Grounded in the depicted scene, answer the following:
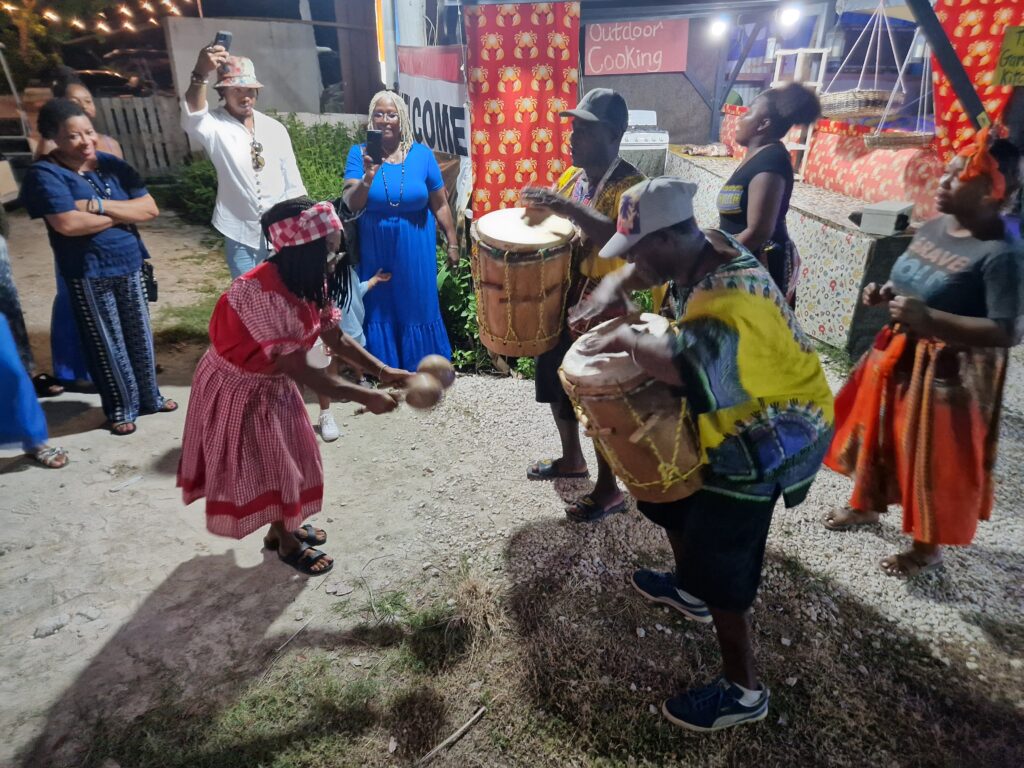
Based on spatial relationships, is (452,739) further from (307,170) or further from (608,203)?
(307,170)

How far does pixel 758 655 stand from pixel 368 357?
216 centimetres

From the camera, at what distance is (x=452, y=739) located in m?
2.37

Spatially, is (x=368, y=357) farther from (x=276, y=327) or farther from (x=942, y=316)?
(x=942, y=316)

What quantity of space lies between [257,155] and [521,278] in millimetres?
2513

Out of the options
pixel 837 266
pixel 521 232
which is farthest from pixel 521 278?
pixel 837 266

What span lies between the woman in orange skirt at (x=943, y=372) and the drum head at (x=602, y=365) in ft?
4.00

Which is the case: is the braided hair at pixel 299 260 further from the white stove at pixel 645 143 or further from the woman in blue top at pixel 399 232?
the white stove at pixel 645 143

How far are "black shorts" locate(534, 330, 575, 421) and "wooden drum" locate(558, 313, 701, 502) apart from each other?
42.5 inches

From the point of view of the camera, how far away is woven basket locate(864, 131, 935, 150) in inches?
227

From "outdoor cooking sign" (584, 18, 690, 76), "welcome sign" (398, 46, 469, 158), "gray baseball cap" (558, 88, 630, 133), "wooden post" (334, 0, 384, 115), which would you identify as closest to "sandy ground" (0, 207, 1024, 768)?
"gray baseball cap" (558, 88, 630, 133)

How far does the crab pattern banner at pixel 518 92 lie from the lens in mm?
5238

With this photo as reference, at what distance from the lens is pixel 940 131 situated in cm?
477

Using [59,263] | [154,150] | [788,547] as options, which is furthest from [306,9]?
[788,547]

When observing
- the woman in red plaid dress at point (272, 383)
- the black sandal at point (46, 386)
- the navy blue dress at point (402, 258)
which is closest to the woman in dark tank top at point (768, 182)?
the woman in red plaid dress at point (272, 383)
